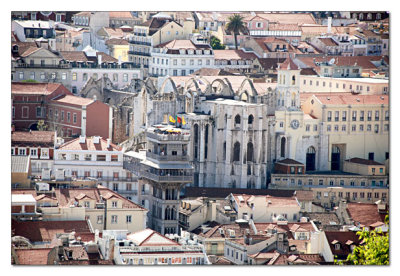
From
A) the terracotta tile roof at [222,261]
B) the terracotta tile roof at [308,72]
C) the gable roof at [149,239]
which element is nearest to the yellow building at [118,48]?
the terracotta tile roof at [308,72]

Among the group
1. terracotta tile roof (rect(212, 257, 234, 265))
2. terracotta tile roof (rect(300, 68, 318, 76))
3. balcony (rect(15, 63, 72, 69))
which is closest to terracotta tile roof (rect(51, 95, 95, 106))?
balcony (rect(15, 63, 72, 69))

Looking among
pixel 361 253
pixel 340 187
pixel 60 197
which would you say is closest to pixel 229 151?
pixel 340 187

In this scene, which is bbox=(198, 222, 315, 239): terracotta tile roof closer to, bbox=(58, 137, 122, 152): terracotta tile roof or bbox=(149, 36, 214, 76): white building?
bbox=(58, 137, 122, 152): terracotta tile roof

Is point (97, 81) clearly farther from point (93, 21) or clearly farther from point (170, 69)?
point (93, 21)

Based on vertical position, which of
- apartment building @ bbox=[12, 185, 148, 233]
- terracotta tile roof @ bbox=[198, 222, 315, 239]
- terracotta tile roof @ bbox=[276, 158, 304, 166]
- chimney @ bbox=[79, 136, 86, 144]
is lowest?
terracotta tile roof @ bbox=[198, 222, 315, 239]

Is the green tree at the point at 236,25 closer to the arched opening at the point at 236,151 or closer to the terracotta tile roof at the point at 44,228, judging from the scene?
the arched opening at the point at 236,151

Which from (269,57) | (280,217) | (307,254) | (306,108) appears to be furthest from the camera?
(269,57)
